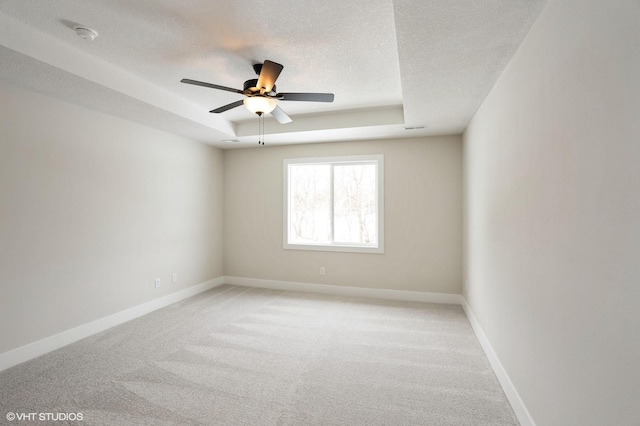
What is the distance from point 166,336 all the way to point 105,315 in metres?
0.85

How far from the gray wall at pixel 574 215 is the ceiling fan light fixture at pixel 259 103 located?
1.88m

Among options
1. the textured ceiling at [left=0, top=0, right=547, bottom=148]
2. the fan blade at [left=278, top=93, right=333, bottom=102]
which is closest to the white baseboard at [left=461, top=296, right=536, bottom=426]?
the textured ceiling at [left=0, top=0, right=547, bottom=148]

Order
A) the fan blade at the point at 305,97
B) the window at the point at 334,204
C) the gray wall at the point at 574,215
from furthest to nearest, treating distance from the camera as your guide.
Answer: the window at the point at 334,204 → the fan blade at the point at 305,97 → the gray wall at the point at 574,215

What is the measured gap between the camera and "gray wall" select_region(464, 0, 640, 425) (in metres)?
1.02

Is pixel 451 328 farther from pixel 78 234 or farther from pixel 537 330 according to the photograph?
pixel 78 234

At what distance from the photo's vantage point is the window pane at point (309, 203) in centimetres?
523

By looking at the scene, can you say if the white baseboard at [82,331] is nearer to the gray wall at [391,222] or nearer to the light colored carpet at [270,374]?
the light colored carpet at [270,374]

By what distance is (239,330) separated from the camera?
3500 millimetres

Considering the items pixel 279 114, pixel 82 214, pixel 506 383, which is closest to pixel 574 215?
pixel 506 383

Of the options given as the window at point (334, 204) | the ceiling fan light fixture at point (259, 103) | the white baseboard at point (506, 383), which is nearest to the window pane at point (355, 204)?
the window at point (334, 204)

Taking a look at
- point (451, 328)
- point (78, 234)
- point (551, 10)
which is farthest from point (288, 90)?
point (451, 328)

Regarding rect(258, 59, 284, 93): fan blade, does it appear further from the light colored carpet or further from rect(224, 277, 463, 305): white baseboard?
rect(224, 277, 463, 305): white baseboard

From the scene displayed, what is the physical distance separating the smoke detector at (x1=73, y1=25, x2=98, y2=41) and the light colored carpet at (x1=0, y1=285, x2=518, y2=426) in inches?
102

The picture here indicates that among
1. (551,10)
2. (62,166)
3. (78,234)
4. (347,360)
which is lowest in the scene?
(347,360)
